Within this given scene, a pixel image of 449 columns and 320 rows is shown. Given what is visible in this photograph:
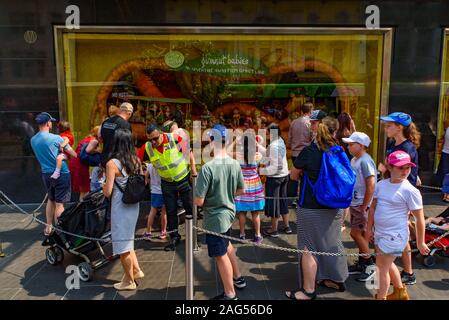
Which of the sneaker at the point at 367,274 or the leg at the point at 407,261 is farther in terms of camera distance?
the sneaker at the point at 367,274


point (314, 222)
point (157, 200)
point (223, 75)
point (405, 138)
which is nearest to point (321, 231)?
point (314, 222)

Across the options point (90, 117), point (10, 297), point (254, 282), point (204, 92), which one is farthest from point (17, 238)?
point (204, 92)

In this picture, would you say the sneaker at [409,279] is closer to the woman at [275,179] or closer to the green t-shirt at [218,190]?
the woman at [275,179]

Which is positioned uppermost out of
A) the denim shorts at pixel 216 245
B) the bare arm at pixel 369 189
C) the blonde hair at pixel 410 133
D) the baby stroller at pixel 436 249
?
the blonde hair at pixel 410 133

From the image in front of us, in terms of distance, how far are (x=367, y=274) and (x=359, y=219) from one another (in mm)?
649

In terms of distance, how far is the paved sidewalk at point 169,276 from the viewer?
430cm

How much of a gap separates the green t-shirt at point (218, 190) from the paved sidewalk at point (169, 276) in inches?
35.8

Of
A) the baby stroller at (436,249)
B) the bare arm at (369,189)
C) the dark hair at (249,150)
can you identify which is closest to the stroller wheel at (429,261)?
the baby stroller at (436,249)

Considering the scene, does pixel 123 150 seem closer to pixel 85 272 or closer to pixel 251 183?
pixel 85 272

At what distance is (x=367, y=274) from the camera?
4598 millimetres

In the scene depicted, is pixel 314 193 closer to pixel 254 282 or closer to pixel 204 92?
pixel 254 282

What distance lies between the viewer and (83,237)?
175 inches

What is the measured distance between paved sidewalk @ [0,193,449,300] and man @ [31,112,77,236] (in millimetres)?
630

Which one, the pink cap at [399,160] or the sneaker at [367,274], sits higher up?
the pink cap at [399,160]
